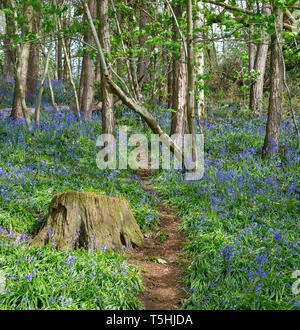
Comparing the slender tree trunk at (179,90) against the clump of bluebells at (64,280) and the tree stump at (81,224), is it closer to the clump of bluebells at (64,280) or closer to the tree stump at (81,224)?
the tree stump at (81,224)

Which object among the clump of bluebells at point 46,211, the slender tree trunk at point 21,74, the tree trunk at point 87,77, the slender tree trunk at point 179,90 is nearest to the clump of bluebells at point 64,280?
the clump of bluebells at point 46,211

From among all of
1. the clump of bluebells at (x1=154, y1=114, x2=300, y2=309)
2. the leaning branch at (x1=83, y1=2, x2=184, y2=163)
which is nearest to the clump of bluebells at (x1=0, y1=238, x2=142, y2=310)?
the clump of bluebells at (x1=154, y1=114, x2=300, y2=309)

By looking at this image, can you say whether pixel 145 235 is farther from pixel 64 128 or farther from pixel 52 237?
pixel 64 128

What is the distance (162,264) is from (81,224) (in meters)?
1.33

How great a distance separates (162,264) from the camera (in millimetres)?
5258

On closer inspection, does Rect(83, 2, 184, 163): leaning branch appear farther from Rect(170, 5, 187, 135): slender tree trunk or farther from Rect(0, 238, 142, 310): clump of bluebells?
Rect(0, 238, 142, 310): clump of bluebells

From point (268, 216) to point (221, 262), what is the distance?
1.68 m

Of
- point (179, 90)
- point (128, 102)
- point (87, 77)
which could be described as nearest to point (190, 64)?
point (128, 102)

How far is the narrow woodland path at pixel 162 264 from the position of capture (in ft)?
14.4

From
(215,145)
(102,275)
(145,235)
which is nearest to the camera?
(102,275)

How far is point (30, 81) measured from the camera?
1516 cm

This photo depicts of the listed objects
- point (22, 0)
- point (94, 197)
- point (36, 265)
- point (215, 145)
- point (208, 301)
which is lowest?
point (208, 301)

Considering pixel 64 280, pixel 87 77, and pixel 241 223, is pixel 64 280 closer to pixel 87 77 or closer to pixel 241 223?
pixel 241 223

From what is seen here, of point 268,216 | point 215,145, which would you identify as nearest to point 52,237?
point 268,216
